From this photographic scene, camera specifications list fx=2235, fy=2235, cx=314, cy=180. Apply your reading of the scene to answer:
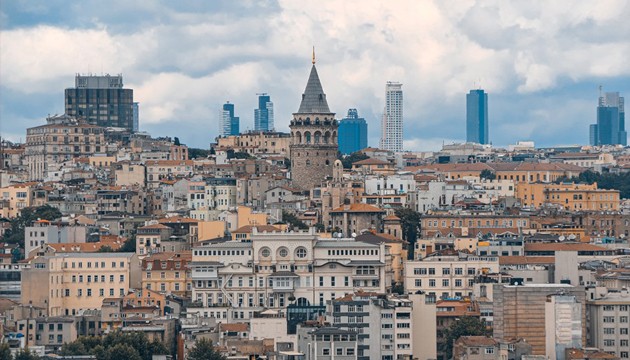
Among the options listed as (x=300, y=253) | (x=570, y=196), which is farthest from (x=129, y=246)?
(x=570, y=196)

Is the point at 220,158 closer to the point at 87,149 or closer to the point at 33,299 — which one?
the point at 87,149

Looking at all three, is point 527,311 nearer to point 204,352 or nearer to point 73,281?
point 204,352

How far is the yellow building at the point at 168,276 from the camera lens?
96.3 metres

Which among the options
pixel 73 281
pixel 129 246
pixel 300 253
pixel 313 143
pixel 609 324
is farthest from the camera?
pixel 313 143

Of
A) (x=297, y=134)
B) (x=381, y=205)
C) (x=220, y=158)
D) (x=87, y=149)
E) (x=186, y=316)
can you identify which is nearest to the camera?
(x=186, y=316)

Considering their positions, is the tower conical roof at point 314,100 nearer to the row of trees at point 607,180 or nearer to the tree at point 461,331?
the row of trees at point 607,180

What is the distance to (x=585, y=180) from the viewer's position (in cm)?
15050

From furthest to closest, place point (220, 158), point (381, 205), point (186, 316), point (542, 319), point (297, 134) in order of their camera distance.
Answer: point (220, 158), point (297, 134), point (381, 205), point (186, 316), point (542, 319)

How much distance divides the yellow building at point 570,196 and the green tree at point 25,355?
53.3 metres

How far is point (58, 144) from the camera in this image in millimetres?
155875

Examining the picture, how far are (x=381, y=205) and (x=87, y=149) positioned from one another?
44901 millimetres

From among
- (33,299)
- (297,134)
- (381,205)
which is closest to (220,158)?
(297,134)

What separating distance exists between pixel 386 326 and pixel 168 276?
16.3 m

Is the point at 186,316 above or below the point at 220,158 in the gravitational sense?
below
